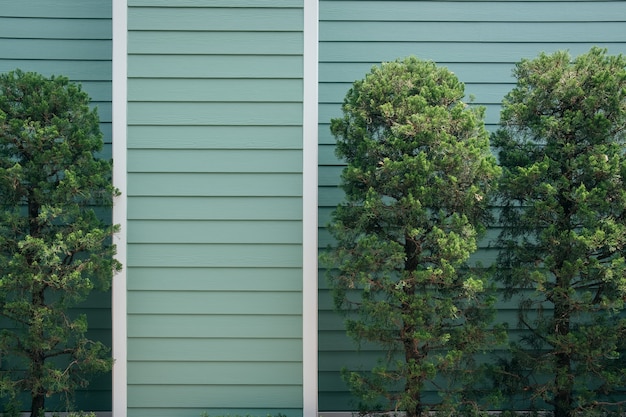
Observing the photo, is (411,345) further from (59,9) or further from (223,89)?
(59,9)

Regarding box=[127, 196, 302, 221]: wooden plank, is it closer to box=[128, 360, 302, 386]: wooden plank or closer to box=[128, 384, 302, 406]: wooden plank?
box=[128, 360, 302, 386]: wooden plank

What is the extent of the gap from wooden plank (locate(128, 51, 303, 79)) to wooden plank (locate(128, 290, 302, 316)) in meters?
1.62

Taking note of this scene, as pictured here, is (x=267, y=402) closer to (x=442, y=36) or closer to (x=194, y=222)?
(x=194, y=222)

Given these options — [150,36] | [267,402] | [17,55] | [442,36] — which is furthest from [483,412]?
[17,55]

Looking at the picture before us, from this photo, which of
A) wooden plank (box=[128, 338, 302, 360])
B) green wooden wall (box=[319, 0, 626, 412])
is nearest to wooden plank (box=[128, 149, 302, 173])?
green wooden wall (box=[319, 0, 626, 412])

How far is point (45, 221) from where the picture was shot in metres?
4.67

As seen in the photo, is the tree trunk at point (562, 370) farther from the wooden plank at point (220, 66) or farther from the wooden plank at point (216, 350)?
the wooden plank at point (220, 66)

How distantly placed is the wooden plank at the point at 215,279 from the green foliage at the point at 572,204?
166 centimetres

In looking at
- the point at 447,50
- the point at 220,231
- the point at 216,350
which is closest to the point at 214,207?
the point at 220,231

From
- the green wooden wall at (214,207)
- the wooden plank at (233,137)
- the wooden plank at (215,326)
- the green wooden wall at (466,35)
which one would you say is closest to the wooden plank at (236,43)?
the green wooden wall at (214,207)

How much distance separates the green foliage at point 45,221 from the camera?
15.0 ft

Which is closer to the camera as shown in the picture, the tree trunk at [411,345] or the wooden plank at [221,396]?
the tree trunk at [411,345]

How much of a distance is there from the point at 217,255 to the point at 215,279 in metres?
0.18

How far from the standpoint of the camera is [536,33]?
227 inches
